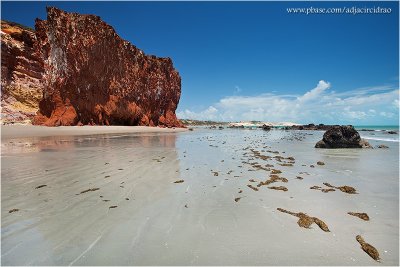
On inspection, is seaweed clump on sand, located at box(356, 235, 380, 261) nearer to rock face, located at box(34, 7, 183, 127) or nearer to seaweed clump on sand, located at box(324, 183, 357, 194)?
seaweed clump on sand, located at box(324, 183, 357, 194)

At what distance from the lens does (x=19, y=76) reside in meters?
33.2

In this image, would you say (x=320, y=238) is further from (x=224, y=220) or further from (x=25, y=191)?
(x=25, y=191)

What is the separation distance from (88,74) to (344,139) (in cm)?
3011

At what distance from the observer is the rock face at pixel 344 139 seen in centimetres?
1301

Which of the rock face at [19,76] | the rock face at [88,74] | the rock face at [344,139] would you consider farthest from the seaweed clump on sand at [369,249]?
the rock face at [19,76]

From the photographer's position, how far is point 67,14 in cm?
2992

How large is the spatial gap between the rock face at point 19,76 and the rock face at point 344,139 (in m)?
32.9

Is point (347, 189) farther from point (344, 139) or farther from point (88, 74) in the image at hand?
point (88, 74)

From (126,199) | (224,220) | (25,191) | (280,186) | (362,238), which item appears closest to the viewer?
(362,238)

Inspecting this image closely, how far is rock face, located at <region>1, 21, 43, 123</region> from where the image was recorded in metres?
30.6

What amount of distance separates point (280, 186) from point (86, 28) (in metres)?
34.3

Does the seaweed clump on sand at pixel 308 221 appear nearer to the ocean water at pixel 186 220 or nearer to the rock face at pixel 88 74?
the ocean water at pixel 186 220

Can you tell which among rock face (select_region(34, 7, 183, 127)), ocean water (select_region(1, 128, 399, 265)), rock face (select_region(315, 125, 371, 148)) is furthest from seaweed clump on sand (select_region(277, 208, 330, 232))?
rock face (select_region(34, 7, 183, 127))

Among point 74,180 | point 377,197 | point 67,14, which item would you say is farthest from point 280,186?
point 67,14
